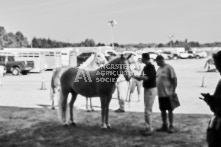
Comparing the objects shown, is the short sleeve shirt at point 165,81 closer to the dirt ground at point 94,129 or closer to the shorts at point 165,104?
the shorts at point 165,104

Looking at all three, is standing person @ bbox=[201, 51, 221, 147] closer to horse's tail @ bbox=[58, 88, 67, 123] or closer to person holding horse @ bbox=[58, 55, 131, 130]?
person holding horse @ bbox=[58, 55, 131, 130]

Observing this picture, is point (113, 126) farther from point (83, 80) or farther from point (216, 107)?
point (216, 107)

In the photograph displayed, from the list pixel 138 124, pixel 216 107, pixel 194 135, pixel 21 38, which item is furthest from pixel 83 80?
pixel 21 38

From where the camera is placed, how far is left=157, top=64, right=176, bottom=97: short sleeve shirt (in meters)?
7.57

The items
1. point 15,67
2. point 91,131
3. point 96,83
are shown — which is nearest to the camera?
point 91,131

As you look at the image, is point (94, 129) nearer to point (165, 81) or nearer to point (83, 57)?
point (165, 81)

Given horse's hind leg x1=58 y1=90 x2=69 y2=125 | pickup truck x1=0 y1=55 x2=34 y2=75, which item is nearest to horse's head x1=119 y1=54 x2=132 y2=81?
horse's hind leg x1=58 y1=90 x2=69 y2=125

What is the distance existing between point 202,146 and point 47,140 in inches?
134

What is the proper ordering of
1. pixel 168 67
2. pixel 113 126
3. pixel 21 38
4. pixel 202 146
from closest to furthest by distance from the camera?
pixel 202 146, pixel 168 67, pixel 113 126, pixel 21 38

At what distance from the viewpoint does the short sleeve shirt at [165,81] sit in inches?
298

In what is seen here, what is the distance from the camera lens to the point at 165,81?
7613 millimetres

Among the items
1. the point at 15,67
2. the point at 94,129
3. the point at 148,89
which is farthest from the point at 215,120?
the point at 15,67

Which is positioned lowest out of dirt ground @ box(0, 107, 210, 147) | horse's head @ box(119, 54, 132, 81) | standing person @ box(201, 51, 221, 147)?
dirt ground @ box(0, 107, 210, 147)

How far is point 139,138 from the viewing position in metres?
7.16
